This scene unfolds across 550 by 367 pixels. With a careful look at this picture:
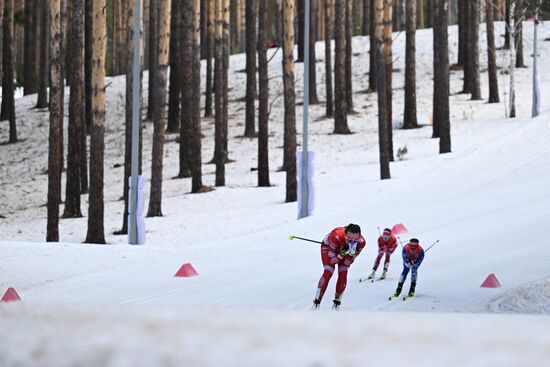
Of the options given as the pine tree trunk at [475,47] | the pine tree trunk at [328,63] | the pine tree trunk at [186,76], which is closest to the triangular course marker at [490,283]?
the pine tree trunk at [186,76]

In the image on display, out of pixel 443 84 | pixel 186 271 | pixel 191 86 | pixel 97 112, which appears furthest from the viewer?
pixel 191 86

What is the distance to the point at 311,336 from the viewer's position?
2.85ft

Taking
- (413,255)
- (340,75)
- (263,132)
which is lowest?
(413,255)

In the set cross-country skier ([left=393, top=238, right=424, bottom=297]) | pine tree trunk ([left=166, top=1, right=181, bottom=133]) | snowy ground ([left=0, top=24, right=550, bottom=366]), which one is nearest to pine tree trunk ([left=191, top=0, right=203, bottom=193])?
snowy ground ([left=0, top=24, right=550, bottom=366])

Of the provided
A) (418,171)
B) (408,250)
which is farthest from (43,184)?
(408,250)

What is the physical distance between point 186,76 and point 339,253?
21548 mm

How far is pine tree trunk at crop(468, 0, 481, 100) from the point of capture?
128 feet

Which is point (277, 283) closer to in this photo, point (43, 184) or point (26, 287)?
point (26, 287)

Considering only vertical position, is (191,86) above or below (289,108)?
above

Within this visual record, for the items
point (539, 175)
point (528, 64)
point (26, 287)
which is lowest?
point (26, 287)

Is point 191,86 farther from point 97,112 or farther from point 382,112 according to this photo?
point 97,112

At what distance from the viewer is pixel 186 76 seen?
31.9 metres

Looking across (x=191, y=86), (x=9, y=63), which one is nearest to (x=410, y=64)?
(x=191, y=86)

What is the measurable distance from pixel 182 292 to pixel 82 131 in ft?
52.2
